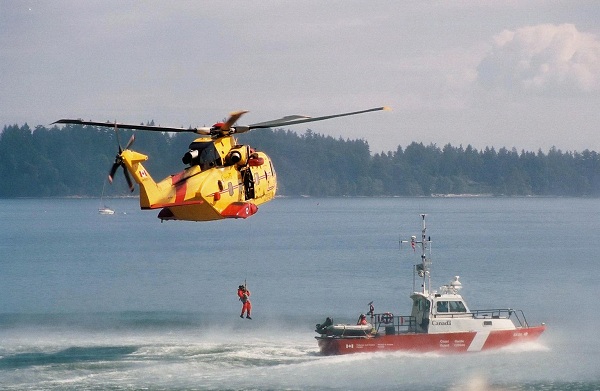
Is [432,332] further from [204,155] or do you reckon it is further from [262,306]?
[262,306]

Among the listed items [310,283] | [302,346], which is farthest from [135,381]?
[310,283]

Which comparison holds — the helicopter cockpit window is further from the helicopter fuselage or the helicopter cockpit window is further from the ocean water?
the ocean water

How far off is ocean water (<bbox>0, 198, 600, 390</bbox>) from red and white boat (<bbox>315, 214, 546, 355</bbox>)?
0.60 m

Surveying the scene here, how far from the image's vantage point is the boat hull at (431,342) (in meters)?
57.0

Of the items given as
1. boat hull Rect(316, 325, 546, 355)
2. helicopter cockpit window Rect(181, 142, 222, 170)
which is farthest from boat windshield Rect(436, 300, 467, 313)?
helicopter cockpit window Rect(181, 142, 222, 170)

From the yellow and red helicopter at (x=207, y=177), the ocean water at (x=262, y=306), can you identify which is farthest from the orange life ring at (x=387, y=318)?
the yellow and red helicopter at (x=207, y=177)

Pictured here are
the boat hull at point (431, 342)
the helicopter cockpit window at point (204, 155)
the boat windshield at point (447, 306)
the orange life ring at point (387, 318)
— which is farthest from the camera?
the orange life ring at point (387, 318)

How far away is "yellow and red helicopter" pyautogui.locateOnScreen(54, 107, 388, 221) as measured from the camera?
1469 inches

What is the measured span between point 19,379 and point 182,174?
19.8 m

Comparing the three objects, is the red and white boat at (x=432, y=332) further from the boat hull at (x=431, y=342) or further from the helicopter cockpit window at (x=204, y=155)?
the helicopter cockpit window at (x=204, y=155)

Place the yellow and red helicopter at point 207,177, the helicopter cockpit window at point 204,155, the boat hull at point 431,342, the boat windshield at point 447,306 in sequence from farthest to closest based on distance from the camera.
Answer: the boat windshield at point 447,306 → the boat hull at point 431,342 → the helicopter cockpit window at point 204,155 → the yellow and red helicopter at point 207,177

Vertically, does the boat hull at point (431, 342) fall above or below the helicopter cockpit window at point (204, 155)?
below

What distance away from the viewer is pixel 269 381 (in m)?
53.3

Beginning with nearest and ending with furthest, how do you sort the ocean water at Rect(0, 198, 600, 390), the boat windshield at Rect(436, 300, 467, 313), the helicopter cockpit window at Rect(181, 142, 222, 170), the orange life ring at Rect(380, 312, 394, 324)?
the helicopter cockpit window at Rect(181, 142, 222, 170) < the ocean water at Rect(0, 198, 600, 390) < the boat windshield at Rect(436, 300, 467, 313) < the orange life ring at Rect(380, 312, 394, 324)
